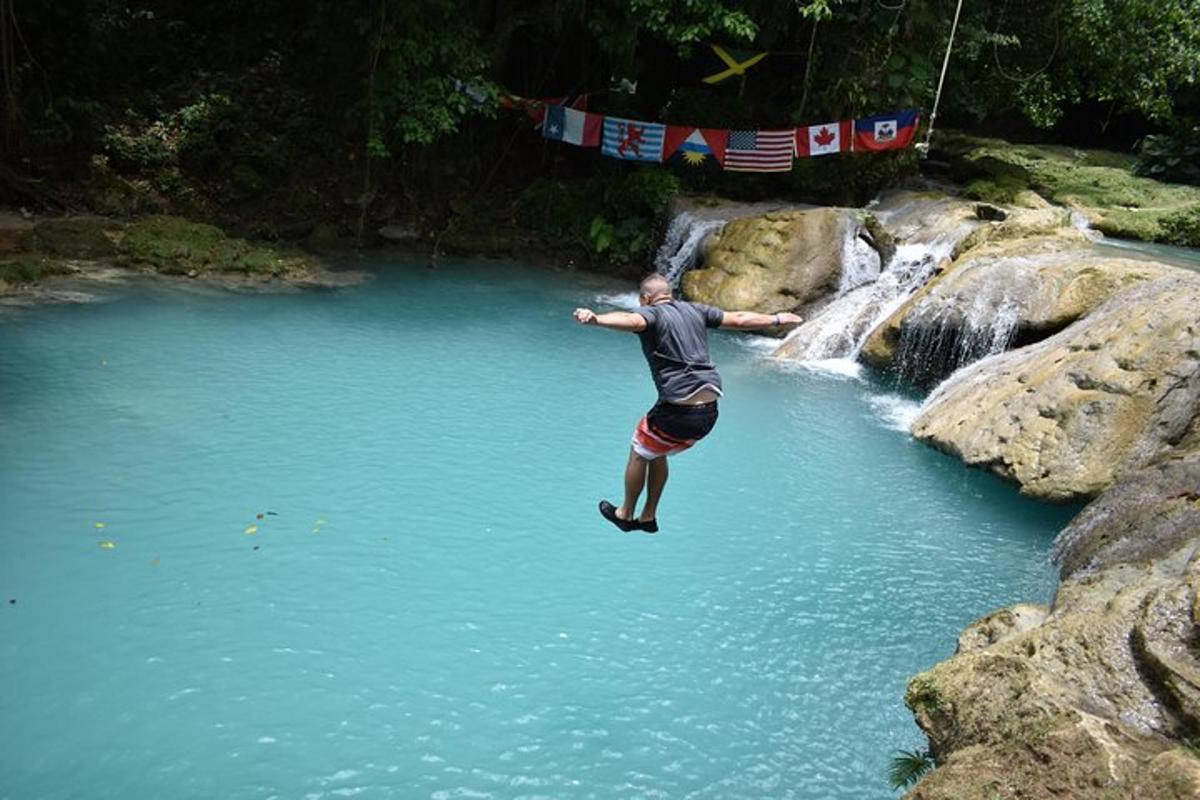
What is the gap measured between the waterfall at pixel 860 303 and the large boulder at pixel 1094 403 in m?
3.36

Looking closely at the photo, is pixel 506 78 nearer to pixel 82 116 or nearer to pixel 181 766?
pixel 82 116

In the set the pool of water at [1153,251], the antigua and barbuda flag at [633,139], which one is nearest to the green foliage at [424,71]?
the antigua and barbuda flag at [633,139]

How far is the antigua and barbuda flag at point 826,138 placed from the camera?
16.4 meters

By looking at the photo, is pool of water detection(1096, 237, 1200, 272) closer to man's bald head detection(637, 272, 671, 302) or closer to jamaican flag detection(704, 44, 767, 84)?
jamaican flag detection(704, 44, 767, 84)

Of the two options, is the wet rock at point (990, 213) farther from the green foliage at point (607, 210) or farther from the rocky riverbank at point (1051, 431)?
the green foliage at point (607, 210)

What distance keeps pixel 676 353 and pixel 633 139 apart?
12.2 m

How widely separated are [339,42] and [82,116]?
4.50m

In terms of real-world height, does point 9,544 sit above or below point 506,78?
below

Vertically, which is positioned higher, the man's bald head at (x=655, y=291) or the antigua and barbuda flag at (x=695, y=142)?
the antigua and barbuda flag at (x=695, y=142)

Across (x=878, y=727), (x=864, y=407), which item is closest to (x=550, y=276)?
(x=864, y=407)

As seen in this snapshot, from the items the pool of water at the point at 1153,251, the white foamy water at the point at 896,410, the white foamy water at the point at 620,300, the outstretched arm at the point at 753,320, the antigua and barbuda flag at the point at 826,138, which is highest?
the antigua and barbuda flag at the point at 826,138

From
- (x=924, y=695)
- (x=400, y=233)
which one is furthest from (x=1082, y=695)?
(x=400, y=233)

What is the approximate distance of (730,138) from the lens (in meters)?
16.7

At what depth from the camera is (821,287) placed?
14156 millimetres
